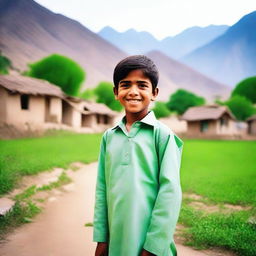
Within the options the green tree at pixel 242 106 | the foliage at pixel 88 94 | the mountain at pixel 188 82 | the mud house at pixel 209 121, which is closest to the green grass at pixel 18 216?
the mud house at pixel 209 121

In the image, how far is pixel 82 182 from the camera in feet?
21.2

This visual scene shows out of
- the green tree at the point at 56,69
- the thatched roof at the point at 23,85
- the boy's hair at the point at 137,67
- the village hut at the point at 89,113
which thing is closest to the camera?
the boy's hair at the point at 137,67

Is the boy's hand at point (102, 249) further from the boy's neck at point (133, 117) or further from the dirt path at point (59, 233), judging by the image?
the dirt path at point (59, 233)

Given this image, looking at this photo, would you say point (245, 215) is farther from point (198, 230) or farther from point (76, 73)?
Answer: point (76, 73)

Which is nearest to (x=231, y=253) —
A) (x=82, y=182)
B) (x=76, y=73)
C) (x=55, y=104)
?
(x=82, y=182)

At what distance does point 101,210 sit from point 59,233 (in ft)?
7.03

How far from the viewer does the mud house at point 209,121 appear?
27438mm

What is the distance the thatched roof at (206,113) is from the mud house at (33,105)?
12.1m

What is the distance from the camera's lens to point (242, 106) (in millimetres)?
33156

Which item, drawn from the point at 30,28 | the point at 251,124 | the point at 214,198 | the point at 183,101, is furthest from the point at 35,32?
the point at 183,101

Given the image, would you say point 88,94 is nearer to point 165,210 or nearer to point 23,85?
point 23,85

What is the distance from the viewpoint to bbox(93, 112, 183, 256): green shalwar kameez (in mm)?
1482

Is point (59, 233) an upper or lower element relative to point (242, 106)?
lower

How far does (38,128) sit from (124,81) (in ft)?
40.9
